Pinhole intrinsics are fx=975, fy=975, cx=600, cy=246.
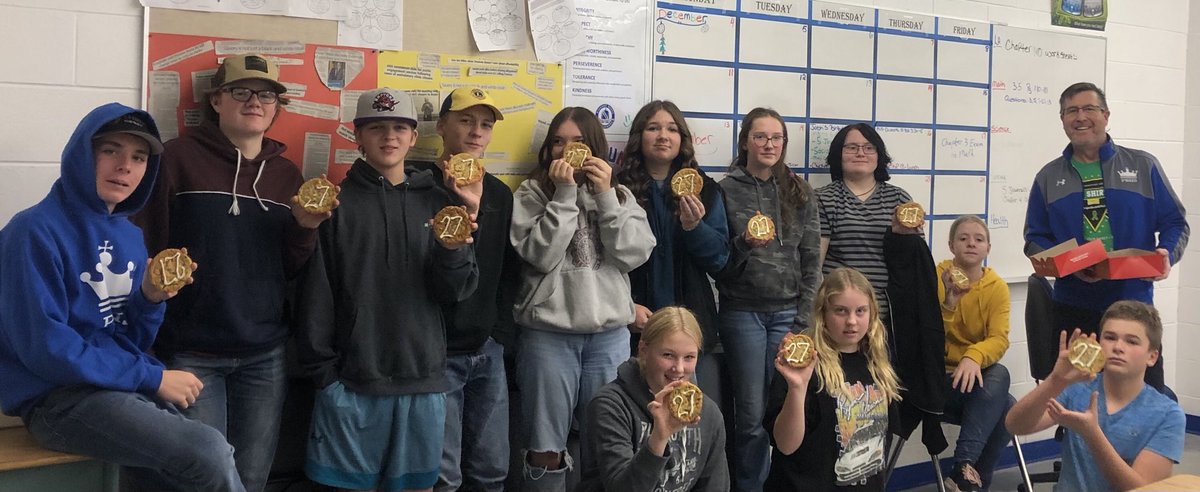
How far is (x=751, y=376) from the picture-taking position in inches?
151

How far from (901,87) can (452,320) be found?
2.72m

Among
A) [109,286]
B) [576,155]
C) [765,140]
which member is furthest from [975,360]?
[109,286]

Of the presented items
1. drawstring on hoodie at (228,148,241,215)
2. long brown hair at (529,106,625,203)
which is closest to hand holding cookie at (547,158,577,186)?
long brown hair at (529,106,625,203)

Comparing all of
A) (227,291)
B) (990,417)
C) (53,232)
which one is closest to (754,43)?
(990,417)

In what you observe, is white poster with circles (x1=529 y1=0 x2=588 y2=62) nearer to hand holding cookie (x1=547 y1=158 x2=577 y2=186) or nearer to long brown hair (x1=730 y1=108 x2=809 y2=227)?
hand holding cookie (x1=547 y1=158 x2=577 y2=186)

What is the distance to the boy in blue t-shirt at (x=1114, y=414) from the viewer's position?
286 centimetres

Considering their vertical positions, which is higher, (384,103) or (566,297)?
(384,103)

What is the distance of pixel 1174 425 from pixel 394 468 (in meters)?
2.40

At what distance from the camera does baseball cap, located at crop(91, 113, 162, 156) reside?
254 centimetres

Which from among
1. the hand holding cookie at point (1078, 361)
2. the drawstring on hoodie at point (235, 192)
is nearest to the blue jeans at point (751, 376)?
the hand holding cookie at point (1078, 361)

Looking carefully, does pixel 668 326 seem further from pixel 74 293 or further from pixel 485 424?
pixel 74 293

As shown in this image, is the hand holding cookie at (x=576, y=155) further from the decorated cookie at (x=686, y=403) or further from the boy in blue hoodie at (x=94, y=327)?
the boy in blue hoodie at (x=94, y=327)

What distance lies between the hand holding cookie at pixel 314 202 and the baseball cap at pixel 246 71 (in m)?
0.39

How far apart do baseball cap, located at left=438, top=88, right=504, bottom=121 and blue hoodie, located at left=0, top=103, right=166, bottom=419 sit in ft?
3.44
